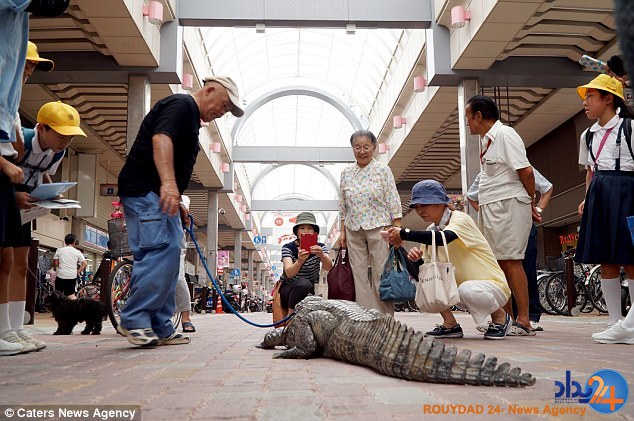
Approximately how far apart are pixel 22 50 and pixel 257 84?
23101mm

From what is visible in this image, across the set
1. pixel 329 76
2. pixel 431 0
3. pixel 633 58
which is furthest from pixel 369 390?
pixel 329 76

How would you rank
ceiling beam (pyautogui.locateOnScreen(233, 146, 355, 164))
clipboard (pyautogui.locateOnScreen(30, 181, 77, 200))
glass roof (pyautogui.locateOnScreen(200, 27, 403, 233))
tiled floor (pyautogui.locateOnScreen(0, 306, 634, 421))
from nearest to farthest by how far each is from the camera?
tiled floor (pyautogui.locateOnScreen(0, 306, 634, 421)) < clipboard (pyautogui.locateOnScreen(30, 181, 77, 200)) < glass roof (pyautogui.locateOnScreen(200, 27, 403, 233)) < ceiling beam (pyautogui.locateOnScreen(233, 146, 355, 164))

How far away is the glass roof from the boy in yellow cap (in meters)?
13.9

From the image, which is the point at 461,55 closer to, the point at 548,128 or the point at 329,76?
the point at 548,128

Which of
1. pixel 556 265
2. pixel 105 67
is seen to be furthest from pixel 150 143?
pixel 556 265

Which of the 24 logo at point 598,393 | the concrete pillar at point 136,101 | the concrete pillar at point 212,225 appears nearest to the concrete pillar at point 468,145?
the concrete pillar at point 136,101

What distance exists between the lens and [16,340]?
4.09 metres

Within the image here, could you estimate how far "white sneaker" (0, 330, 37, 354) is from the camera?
4016mm

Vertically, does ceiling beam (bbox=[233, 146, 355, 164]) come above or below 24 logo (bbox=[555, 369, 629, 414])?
above

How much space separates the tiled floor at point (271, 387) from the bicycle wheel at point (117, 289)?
2.50 m

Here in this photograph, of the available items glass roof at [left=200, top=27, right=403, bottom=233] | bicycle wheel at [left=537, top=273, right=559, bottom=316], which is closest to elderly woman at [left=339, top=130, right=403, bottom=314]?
bicycle wheel at [left=537, top=273, right=559, bottom=316]

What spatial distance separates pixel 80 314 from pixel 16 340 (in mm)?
2581

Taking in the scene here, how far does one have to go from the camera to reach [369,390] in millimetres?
2256

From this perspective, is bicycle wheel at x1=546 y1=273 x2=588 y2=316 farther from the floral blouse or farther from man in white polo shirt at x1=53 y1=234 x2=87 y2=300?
man in white polo shirt at x1=53 y1=234 x2=87 y2=300
